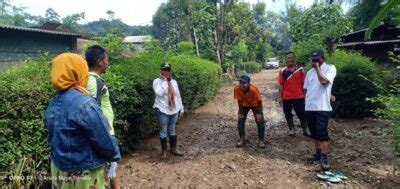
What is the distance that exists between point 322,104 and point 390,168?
1.62 m

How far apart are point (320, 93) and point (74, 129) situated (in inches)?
149

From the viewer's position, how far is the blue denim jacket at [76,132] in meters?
2.37

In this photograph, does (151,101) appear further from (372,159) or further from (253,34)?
(253,34)

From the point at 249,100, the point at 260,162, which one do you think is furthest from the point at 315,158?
the point at 249,100

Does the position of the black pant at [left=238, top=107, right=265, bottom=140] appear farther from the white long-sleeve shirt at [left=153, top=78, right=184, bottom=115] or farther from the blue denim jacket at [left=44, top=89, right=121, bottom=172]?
the blue denim jacket at [left=44, top=89, right=121, bottom=172]

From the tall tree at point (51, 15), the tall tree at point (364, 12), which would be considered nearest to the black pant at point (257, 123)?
the tall tree at point (364, 12)

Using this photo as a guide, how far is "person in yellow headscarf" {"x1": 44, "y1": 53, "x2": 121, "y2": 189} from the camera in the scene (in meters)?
2.38

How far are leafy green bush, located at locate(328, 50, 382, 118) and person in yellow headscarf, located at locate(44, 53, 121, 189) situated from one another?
26.5 feet

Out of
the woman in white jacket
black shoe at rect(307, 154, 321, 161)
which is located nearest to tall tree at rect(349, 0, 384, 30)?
black shoe at rect(307, 154, 321, 161)

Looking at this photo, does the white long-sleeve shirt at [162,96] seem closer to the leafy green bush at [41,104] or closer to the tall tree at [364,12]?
the leafy green bush at [41,104]

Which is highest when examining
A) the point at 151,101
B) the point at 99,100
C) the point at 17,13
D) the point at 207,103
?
the point at 17,13

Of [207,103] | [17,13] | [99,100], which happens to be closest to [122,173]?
[99,100]

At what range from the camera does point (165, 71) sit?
5.79 metres

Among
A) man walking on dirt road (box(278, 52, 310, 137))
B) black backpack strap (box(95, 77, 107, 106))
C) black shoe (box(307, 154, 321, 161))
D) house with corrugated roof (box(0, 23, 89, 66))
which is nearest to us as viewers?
black backpack strap (box(95, 77, 107, 106))
